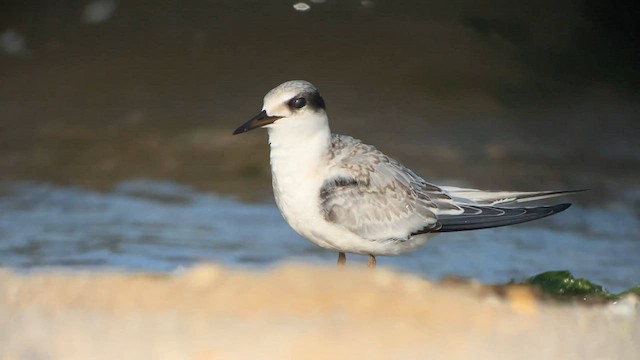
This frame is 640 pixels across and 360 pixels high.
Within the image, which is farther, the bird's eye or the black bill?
the bird's eye

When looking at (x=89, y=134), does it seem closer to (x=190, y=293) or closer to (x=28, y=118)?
(x=28, y=118)

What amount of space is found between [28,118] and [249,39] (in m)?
1.74

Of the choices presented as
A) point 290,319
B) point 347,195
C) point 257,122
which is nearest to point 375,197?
point 347,195

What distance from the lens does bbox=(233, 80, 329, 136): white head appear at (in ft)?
17.5

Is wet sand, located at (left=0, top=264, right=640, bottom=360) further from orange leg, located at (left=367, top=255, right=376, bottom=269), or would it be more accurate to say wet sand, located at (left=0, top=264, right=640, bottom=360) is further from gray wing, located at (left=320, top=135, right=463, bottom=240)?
gray wing, located at (left=320, top=135, right=463, bottom=240)

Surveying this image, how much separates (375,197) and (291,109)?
61cm

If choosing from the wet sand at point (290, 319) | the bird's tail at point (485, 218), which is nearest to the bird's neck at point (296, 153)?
the wet sand at point (290, 319)

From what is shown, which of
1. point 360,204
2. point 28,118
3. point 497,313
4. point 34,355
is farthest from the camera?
point 28,118

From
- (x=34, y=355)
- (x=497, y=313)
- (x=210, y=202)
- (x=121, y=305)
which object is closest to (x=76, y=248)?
(x=210, y=202)

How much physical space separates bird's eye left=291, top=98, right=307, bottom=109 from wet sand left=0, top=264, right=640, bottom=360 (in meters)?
0.73

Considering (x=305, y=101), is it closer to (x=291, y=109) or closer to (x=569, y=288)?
(x=291, y=109)

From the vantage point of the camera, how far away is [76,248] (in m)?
6.70

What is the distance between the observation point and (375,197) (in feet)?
18.3

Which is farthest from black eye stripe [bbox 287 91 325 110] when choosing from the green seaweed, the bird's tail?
the green seaweed
